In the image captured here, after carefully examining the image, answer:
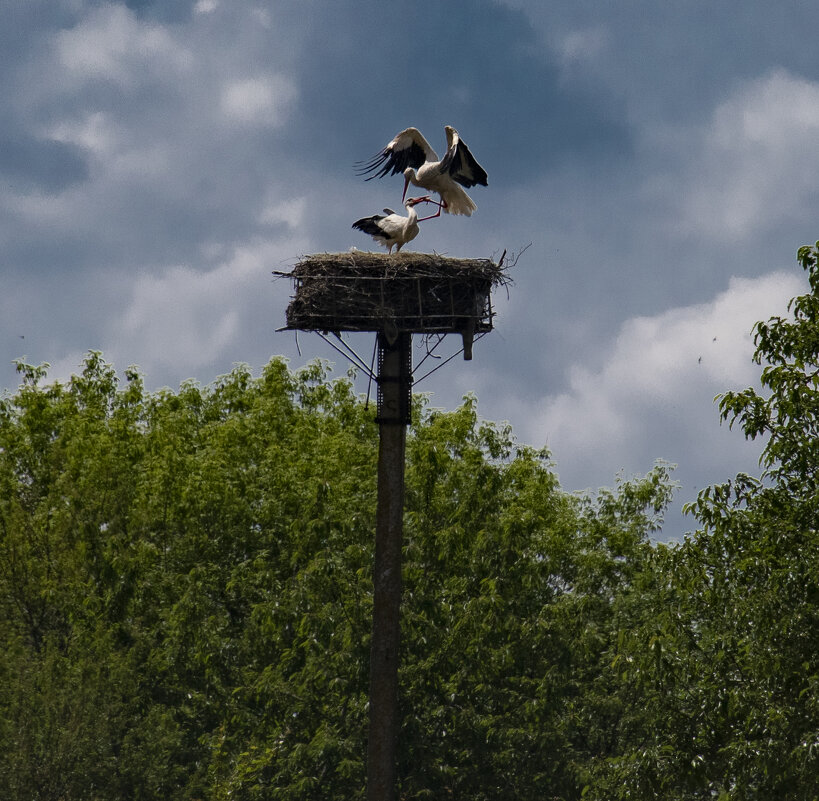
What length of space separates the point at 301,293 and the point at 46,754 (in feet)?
34.1

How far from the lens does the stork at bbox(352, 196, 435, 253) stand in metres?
18.0

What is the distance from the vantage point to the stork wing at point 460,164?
701 inches

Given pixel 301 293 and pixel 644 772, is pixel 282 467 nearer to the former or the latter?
pixel 301 293

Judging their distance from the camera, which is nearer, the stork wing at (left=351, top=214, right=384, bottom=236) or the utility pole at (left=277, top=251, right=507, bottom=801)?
the utility pole at (left=277, top=251, right=507, bottom=801)

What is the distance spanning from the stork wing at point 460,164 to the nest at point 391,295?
1390mm

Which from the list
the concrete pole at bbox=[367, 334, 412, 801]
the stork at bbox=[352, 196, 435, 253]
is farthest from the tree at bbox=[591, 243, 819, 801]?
the stork at bbox=[352, 196, 435, 253]

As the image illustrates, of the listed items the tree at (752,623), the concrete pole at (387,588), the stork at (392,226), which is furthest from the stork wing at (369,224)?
the tree at (752,623)

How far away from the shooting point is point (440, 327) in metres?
17.3

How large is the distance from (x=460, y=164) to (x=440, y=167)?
0.28m

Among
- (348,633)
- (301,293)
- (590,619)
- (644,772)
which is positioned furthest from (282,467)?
(644,772)

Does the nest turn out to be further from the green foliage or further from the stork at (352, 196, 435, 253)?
the green foliage

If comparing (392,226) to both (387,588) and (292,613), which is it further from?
(292,613)

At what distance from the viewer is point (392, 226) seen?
1802 cm

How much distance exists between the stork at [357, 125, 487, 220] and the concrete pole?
2.32 metres
